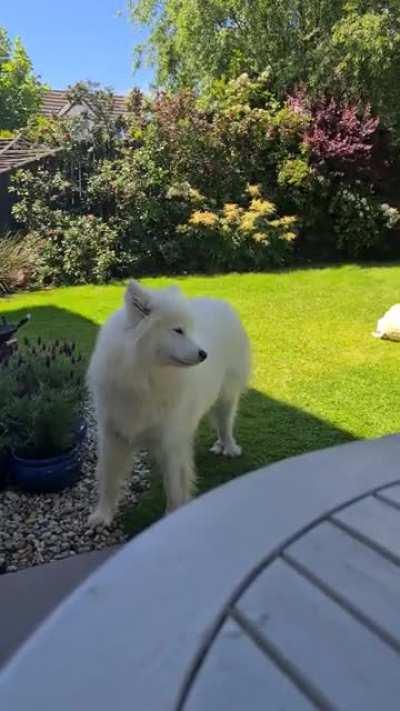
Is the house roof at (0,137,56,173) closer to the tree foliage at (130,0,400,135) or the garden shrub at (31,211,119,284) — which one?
the garden shrub at (31,211,119,284)

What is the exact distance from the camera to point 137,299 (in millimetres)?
2311

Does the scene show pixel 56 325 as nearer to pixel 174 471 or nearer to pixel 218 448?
pixel 218 448

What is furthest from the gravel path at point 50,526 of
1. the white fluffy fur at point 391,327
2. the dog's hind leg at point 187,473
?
the white fluffy fur at point 391,327

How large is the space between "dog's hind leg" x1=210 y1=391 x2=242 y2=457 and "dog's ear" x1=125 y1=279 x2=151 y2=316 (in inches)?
44.1

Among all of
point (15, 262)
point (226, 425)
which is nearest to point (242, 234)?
point (15, 262)

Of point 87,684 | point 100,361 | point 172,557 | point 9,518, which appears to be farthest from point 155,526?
point 9,518

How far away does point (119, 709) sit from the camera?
598mm

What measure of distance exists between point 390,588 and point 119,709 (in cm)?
36

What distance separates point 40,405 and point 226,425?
1086 mm

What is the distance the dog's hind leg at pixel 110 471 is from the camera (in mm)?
2627

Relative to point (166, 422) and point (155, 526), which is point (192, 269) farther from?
point (155, 526)

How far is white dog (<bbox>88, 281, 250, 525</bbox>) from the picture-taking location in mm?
2354

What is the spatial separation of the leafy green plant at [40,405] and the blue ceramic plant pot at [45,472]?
1.5 inches

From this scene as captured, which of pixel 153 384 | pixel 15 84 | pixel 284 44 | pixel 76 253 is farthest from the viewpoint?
pixel 15 84
